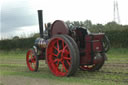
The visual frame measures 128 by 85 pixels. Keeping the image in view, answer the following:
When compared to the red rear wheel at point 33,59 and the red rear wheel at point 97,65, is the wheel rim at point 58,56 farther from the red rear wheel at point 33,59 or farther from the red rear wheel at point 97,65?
the red rear wheel at point 33,59

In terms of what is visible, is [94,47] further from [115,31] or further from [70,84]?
[115,31]

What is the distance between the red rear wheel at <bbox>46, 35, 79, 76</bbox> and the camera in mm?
5145

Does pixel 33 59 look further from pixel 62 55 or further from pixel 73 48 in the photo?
pixel 73 48

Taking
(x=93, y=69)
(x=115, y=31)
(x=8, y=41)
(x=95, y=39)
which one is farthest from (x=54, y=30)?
(x=8, y=41)

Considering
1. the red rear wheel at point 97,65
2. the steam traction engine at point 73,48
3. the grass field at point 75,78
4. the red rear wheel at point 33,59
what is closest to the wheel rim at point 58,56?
the steam traction engine at point 73,48

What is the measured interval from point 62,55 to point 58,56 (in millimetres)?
169

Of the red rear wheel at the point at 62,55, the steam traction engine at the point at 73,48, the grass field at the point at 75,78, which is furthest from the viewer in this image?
the steam traction engine at the point at 73,48

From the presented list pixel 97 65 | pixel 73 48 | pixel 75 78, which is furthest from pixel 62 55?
pixel 97 65

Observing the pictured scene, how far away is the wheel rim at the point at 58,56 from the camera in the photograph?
5.53m

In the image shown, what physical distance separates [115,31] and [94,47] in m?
8.94

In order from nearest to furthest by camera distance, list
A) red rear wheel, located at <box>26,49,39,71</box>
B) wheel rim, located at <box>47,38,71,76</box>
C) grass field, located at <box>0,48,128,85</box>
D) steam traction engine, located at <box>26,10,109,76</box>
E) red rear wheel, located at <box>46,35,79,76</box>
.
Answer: grass field, located at <box>0,48,128,85</box>, red rear wheel, located at <box>46,35,79,76</box>, steam traction engine, located at <box>26,10,109,76</box>, wheel rim, located at <box>47,38,71,76</box>, red rear wheel, located at <box>26,49,39,71</box>

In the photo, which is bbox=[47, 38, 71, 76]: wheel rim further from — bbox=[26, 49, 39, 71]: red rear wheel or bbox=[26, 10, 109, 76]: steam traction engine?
bbox=[26, 49, 39, 71]: red rear wheel

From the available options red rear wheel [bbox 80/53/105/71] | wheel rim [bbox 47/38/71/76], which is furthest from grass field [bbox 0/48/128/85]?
wheel rim [bbox 47/38/71/76]

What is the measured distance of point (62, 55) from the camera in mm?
5586
